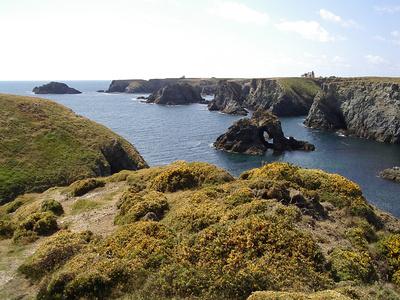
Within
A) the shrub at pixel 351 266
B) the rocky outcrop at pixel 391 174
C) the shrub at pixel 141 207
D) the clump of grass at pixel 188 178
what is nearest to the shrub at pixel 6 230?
the shrub at pixel 141 207

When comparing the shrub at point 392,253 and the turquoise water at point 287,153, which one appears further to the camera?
the turquoise water at point 287,153

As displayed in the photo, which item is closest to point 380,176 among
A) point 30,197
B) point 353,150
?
point 353,150

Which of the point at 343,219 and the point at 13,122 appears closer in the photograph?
the point at 343,219

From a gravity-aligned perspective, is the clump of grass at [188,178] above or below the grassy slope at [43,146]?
above

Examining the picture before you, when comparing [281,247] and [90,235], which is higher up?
[281,247]

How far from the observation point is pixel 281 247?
68.9ft

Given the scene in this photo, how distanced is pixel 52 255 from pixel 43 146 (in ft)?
162

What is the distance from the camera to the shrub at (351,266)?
20016 millimetres

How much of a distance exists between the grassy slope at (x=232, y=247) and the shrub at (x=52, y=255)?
0.22 ft

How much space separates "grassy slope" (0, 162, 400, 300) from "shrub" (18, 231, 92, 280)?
67 mm

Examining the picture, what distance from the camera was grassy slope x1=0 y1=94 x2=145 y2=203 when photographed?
197 feet

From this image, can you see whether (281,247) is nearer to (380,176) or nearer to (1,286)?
(1,286)

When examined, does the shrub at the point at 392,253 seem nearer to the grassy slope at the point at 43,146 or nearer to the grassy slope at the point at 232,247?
the grassy slope at the point at 232,247

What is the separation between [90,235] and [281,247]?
1303 cm
